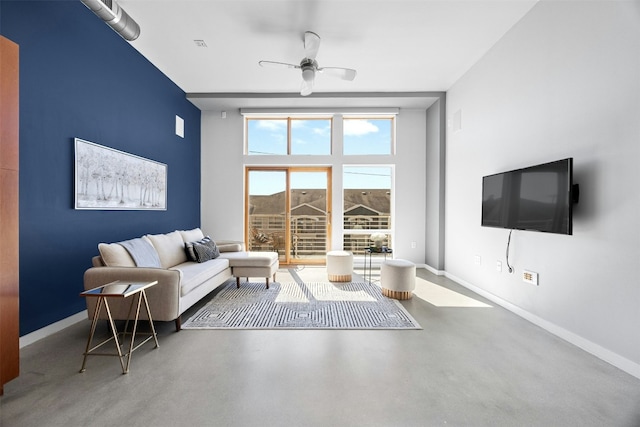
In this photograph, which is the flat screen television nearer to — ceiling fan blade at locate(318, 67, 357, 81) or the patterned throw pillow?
ceiling fan blade at locate(318, 67, 357, 81)

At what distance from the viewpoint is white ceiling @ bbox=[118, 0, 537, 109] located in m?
2.83

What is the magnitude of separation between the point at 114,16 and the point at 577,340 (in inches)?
197

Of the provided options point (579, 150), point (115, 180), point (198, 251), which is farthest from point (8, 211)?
point (579, 150)

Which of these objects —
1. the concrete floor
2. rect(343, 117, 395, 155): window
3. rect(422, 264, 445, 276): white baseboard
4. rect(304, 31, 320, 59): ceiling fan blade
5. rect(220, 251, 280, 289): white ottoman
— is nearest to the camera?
the concrete floor

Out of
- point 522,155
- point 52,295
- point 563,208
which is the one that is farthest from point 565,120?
point 52,295

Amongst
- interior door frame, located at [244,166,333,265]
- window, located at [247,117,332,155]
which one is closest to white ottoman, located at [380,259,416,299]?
interior door frame, located at [244,166,333,265]

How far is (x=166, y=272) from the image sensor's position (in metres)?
2.47

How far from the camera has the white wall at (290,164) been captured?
5434 millimetres

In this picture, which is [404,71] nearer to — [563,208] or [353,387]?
[563,208]

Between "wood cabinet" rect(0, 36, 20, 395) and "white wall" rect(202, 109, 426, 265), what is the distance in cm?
376

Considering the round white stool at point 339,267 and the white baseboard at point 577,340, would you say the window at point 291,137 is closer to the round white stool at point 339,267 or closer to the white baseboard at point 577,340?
the round white stool at point 339,267

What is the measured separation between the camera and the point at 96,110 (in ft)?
9.76

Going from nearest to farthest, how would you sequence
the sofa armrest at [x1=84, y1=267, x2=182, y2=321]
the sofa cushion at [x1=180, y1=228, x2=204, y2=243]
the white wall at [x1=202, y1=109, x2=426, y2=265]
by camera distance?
the sofa armrest at [x1=84, y1=267, x2=182, y2=321] < the sofa cushion at [x1=180, y1=228, x2=204, y2=243] < the white wall at [x1=202, y1=109, x2=426, y2=265]

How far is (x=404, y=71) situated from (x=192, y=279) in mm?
4039
